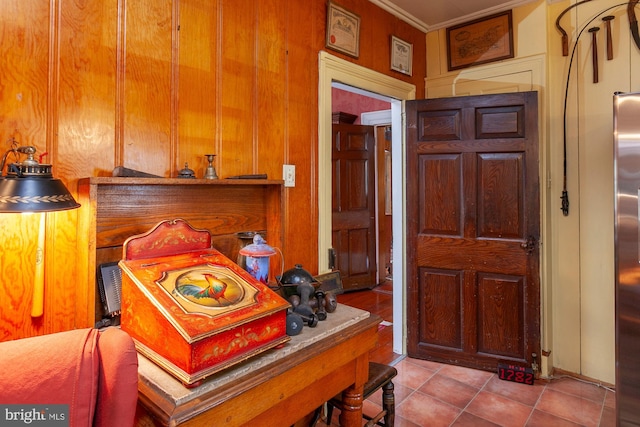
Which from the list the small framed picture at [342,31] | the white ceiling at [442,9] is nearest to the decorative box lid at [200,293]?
the small framed picture at [342,31]

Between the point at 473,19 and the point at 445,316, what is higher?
the point at 473,19

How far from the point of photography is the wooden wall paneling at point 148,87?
1494mm

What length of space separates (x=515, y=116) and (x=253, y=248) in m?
2.19

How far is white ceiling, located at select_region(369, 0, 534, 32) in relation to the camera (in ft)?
9.05

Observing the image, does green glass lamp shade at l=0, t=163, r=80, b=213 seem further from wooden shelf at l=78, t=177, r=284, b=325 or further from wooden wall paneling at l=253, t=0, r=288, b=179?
wooden wall paneling at l=253, t=0, r=288, b=179

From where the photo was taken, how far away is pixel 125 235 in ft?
4.75

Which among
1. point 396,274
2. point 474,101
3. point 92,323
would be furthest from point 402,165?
point 92,323

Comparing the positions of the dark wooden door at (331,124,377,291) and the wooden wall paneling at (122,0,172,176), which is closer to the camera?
the wooden wall paneling at (122,0,172,176)

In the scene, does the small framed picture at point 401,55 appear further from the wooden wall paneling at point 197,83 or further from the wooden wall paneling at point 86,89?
the wooden wall paneling at point 86,89

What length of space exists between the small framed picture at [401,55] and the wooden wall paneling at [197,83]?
5.06 ft

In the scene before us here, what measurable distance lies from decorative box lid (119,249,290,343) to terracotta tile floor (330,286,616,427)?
1237 mm

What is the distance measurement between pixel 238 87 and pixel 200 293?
1116mm

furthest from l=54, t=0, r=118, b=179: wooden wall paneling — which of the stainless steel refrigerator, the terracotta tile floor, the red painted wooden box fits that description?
the stainless steel refrigerator

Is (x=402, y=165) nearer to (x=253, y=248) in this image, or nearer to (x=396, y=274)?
(x=396, y=274)
